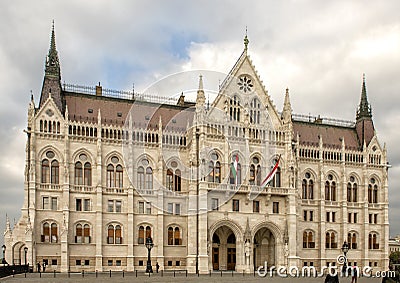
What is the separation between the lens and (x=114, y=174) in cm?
7550

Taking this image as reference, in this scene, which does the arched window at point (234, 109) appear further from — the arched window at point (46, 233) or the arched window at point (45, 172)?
the arched window at point (46, 233)

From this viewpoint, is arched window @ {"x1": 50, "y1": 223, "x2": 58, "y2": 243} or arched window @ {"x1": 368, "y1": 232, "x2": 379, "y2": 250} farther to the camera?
arched window @ {"x1": 368, "y1": 232, "x2": 379, "y2": 250}

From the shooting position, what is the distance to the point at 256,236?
80812 millimetres

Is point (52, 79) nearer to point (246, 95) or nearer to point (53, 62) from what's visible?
point (53, 62)

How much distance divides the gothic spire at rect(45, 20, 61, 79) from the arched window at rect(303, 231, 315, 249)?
42.0 metres

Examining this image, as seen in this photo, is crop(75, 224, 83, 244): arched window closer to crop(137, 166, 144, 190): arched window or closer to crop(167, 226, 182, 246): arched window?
crop(137, 166, 144, 190): arched window

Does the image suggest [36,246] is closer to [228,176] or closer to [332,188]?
[228,176]

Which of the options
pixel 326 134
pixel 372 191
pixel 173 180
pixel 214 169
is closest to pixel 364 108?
pixel 326 134

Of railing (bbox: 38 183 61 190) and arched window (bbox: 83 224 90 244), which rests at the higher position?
A: railing (bbox: 38 183 61 190)

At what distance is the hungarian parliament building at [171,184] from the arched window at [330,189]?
0.56 metres

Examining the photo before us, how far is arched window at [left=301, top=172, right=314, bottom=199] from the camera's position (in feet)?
283

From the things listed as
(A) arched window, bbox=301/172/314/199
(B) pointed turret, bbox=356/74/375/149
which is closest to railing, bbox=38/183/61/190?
(A) arched window, bbox=301/172/314/199
